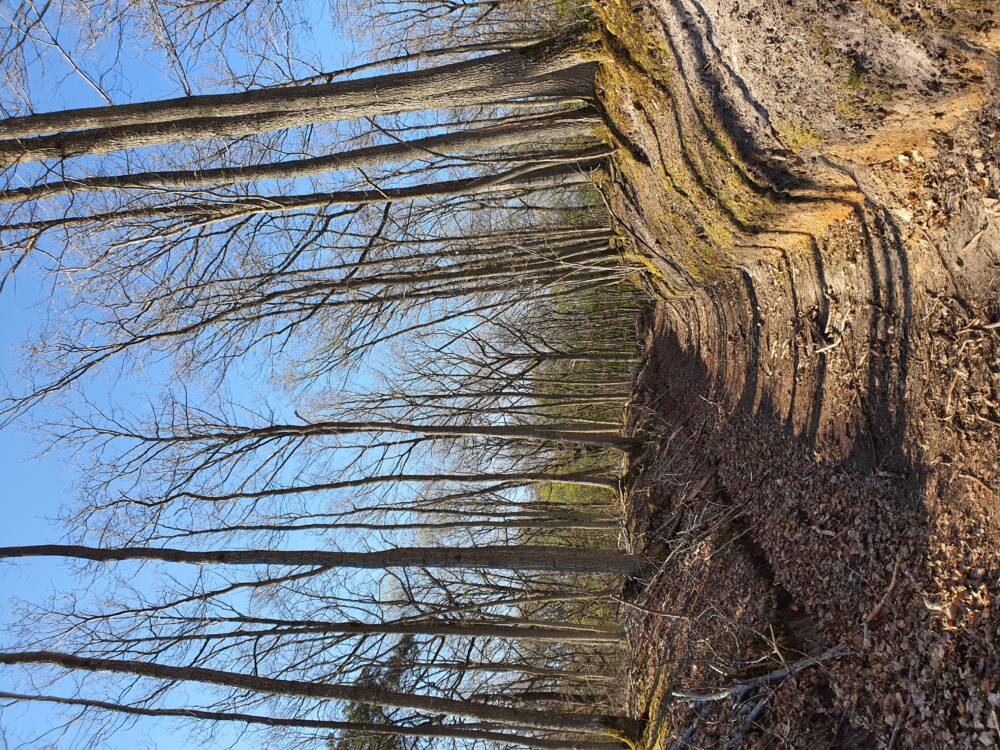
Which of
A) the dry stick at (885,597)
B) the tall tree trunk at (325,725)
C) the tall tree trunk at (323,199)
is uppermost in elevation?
the tall tree trunk at (323,199)

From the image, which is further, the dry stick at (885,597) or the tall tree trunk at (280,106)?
the tall tree trunk at (280,106)

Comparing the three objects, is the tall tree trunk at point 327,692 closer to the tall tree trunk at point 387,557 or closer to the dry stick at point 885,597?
the tall tree trunk at point 387,557

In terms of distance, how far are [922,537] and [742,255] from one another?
126 inches

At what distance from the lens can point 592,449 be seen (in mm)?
14945

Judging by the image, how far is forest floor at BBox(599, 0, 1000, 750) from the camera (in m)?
3.55

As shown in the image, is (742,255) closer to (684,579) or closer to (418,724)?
(684,579)

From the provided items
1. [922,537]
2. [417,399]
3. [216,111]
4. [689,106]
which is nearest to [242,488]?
[417,399]

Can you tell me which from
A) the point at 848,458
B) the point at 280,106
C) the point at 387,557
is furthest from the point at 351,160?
the point at 848,458

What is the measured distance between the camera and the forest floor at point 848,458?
3.55 m

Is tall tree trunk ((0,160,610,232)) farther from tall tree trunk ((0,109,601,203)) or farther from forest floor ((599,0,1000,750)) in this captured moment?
forest floor ((599,0,1000,750))

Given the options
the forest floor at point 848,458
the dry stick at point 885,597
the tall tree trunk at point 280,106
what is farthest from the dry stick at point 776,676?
the tall tree trunk at point 280,106

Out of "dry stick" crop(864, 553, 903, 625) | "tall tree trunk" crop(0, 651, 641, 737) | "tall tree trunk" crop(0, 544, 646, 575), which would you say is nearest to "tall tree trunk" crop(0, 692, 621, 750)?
"tall tree trunk" crop(0, 651, 641, 737)

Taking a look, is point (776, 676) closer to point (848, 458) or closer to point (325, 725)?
point (848, 458)

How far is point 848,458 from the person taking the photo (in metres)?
4.66
